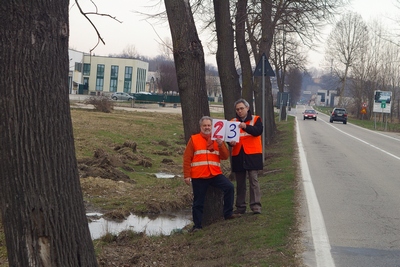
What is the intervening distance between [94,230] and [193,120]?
240 centimetres

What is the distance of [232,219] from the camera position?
9.10m

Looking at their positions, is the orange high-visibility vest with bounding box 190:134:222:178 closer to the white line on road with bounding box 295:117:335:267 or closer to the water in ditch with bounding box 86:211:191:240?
the water in ditch with bounding box 86:211:191:240

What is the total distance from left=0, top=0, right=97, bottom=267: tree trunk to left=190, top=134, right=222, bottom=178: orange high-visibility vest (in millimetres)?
3869

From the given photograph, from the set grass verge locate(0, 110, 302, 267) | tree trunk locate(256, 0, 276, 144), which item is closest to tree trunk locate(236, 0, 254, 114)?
tree trunk locate(256, 0, 276, 144)

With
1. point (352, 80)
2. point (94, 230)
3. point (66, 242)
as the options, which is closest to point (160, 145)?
point (94, 230)

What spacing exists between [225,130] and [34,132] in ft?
13.9

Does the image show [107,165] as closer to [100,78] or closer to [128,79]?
[100,78]

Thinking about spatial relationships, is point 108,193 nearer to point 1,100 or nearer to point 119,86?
point 1,100

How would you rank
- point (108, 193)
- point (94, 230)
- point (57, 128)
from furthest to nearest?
1. point (108, 193)
2. point (94, 230)
3. point (57, 128)

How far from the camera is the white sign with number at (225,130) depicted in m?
8.48

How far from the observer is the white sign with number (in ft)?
27.8

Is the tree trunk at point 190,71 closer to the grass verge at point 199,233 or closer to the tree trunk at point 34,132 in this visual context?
the grass verge at point 199,233

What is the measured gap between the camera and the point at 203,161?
8.63 m

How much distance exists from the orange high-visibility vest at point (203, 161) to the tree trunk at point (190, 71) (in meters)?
0.59
